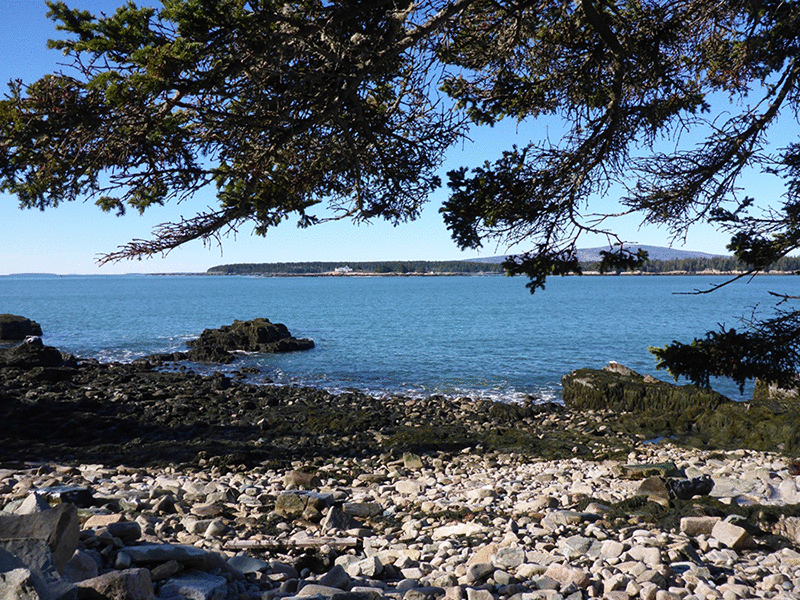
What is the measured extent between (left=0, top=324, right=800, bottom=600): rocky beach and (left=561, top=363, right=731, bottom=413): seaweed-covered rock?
29.3 inches

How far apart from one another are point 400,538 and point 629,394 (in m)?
12.1

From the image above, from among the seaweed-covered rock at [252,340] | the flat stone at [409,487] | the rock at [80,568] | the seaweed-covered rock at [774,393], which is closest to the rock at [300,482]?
the flat stone at [409,487]

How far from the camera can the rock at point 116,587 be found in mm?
3875

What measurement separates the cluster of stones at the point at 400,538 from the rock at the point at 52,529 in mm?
21

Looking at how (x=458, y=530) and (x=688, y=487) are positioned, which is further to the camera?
(x=688, y=487)

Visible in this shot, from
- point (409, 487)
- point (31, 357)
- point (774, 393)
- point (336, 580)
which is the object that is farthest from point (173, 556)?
point (31, 357)

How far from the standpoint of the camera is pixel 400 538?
6.71 metres

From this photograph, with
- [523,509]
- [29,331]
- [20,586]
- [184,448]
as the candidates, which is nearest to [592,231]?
[523,509]

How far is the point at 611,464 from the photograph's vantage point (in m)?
11.0

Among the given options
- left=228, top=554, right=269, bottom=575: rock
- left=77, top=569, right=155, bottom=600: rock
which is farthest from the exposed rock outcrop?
left=77, top=569, right=155, bottom=600: rock

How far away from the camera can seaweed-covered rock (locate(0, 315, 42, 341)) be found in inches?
1448

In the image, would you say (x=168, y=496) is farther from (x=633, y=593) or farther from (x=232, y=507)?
(x=633, y=593)

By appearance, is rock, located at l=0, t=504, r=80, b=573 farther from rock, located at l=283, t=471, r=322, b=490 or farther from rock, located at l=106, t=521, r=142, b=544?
rock, located at l=283, t=471, r=322, b=490

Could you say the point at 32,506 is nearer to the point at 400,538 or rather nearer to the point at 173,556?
the point at 173,556
